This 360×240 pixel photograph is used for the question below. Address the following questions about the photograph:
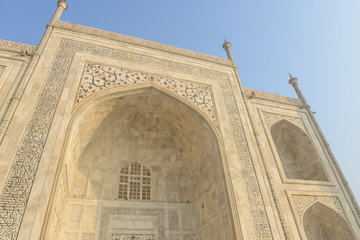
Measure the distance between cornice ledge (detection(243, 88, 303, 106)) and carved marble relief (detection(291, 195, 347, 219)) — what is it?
357 cm

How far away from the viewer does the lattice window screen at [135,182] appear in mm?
7145

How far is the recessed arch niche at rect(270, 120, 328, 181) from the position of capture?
8.12 metres

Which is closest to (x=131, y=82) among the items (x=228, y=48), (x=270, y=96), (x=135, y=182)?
(x=135, y=182)

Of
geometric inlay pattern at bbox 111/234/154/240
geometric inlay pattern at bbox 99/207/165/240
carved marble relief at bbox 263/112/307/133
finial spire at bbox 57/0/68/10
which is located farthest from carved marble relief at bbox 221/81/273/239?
finial spire at bbox 57/0/68/10

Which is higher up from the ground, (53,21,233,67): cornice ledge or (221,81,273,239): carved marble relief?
(53,21,233,67): cornice ledge

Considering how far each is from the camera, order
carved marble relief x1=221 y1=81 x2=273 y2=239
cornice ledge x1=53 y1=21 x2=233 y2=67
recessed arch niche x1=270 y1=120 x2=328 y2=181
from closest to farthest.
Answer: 1. carved marble relief x1=221 y1=81 x2=273 y2=239
2. cornice ledge x1=53 y1=21 x2=233 y2=67
3. recessed arch niche x1=270 y1=120 x2=328 y2=181

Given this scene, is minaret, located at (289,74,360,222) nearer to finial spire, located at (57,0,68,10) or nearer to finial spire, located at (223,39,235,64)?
finial spire, located at (223,39,235,64)

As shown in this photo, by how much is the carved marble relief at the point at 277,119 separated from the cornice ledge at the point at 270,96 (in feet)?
2.21

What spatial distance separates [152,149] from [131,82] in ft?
7.96

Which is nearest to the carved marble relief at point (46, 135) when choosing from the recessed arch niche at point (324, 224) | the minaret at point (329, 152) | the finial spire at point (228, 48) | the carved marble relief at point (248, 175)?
the carved marble relief at point (248, 175)

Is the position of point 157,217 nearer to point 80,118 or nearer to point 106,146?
point 106,146

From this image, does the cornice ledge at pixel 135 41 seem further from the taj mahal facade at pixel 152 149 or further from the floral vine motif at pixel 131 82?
the floral vine motif at pixel 131 82

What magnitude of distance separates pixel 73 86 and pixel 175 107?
9.17 feet

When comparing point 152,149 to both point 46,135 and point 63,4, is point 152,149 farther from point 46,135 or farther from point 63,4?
point 63,4
